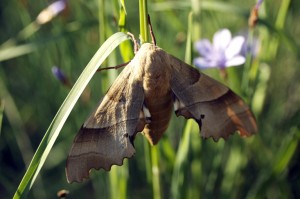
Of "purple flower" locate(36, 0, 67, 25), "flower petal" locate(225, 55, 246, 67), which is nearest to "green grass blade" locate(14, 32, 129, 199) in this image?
"flower petal" locate(225, 55, 246, 67)

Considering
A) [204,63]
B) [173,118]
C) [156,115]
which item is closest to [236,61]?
[204,63]

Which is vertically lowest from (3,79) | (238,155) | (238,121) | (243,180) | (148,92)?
(243,180)

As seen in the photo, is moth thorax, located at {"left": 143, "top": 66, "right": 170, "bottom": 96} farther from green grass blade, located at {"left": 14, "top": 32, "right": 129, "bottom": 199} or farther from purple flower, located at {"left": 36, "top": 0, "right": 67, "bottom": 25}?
purple flower, located at {"left": 36, "top": 0, "right": 67, "bottom": 25}

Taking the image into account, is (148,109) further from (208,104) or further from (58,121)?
(58,121)

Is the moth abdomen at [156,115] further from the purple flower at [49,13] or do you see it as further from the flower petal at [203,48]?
the purple flower at [49,13]

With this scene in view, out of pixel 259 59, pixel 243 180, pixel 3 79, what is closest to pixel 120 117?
pixel 259 59

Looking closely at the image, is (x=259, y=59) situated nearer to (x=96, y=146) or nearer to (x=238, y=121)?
(x=238, y=121)
